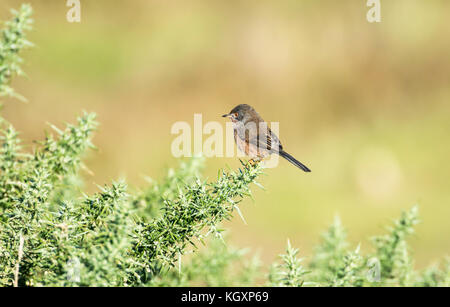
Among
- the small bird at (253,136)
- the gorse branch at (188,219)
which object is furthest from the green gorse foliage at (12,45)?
the small bird at (253,136)

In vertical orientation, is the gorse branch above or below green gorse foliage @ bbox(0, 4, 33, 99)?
below

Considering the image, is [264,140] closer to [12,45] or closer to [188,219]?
→ [188,219]

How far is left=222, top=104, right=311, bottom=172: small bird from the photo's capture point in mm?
3562

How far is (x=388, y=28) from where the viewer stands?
6551mm

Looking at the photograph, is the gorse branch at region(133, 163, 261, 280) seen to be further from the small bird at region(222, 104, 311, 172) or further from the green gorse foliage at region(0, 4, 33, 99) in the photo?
the small bird at region(222, 104, 311, 172)

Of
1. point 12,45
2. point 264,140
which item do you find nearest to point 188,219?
point 12,45

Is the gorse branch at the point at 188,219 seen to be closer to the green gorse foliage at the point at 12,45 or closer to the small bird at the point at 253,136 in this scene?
the green gorse foliage at the point at 12,45

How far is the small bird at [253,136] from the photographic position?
3.56 meters

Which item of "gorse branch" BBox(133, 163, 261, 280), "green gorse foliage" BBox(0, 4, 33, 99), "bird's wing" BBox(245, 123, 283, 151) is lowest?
"gorse branch" BBox(133, 163, 261, 280)

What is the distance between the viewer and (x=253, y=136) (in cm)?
363

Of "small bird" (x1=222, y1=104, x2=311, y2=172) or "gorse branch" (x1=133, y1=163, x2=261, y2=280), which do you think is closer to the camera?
"gorse branch" (x1=133, y1=163, x2=261, y2=280)

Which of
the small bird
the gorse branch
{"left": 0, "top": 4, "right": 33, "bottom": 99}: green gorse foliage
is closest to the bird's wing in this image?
the small bird

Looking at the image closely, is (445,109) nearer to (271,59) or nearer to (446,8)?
(446,8)
